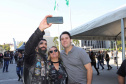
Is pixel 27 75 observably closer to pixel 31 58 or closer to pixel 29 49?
pixel 31 58

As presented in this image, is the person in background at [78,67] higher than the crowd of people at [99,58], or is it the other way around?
the person in background at [78,67]

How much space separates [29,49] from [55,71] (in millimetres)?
691

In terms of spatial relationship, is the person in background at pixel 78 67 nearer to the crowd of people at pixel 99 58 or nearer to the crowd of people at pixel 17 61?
the crowd of people at pixel 17 61

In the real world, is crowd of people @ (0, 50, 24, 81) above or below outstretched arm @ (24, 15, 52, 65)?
below

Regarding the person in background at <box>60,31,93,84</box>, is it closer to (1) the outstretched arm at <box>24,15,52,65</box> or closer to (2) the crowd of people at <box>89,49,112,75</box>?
(1) the outstretched arm at <box>24,15,52,65</box>

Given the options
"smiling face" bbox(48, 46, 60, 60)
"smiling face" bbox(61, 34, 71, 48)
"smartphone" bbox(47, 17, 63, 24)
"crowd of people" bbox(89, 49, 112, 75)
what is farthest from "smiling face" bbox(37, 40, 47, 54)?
"crowd of people" bbox(89, 49, 112, 75)

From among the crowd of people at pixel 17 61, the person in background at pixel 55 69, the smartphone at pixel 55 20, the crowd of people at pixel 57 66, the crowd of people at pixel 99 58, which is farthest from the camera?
the crowd of people at pixel 99 58

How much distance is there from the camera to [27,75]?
70.1 inches

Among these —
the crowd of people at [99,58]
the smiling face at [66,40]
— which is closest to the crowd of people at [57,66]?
the smiling face at [66,40]

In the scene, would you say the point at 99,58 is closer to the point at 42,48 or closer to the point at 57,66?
the point at 57,66

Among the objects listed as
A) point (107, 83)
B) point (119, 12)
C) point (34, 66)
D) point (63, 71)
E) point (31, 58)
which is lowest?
point (107, 83)

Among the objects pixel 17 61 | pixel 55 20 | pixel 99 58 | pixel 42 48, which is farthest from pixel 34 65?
pixel 99 58

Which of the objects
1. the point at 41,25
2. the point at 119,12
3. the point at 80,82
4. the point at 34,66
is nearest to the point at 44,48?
the point at 34,66

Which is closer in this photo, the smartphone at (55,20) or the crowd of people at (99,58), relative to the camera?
the smartphone at (55,20)
